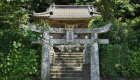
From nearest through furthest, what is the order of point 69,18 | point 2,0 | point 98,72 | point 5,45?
1. point 98,72
2. point 5,45
3. point 2,0
4. point 69,18

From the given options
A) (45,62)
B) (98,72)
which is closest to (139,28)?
(98,72)

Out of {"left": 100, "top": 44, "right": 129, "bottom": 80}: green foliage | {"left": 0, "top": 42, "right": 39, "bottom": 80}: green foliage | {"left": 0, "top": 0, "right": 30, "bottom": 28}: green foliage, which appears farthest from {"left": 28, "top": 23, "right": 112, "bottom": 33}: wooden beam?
{"left": 0, "top": 0, "right": 30, "bottom": 28}: green foliage

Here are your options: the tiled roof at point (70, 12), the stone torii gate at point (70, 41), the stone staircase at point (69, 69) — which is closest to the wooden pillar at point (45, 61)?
the stone torii gate at point (70, 41)

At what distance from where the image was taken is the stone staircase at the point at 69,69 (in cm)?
988

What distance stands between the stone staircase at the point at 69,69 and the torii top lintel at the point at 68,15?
9.08 meters

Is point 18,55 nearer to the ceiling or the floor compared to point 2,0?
nearer to the floor

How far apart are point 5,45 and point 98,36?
169 inches

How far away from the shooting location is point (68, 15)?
21.5 metres

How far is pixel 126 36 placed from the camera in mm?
10680

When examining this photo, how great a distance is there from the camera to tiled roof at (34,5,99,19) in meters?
20.8

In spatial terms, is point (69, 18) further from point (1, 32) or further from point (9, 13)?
point (1, 32)

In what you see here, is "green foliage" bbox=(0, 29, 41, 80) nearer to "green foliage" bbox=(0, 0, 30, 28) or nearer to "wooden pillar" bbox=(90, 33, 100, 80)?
"green foliage" bbox=(0, 0, 30, 28)

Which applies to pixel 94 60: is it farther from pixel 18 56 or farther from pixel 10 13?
pixel 10 13

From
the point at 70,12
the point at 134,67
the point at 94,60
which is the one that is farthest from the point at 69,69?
the point at 70,12
